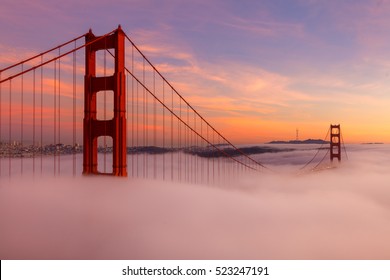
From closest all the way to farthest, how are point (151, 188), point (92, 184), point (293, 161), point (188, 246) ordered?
point (188, 246) < point (92, 184) < point (151, 188) < point (293, 161)

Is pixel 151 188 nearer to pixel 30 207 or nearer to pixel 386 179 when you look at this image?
pixel 30 207

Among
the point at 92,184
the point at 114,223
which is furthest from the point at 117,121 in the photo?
the point at 114,223

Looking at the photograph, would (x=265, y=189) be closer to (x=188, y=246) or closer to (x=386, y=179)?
(x=386, y=179)

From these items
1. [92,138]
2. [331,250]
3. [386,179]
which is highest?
[92,138]
